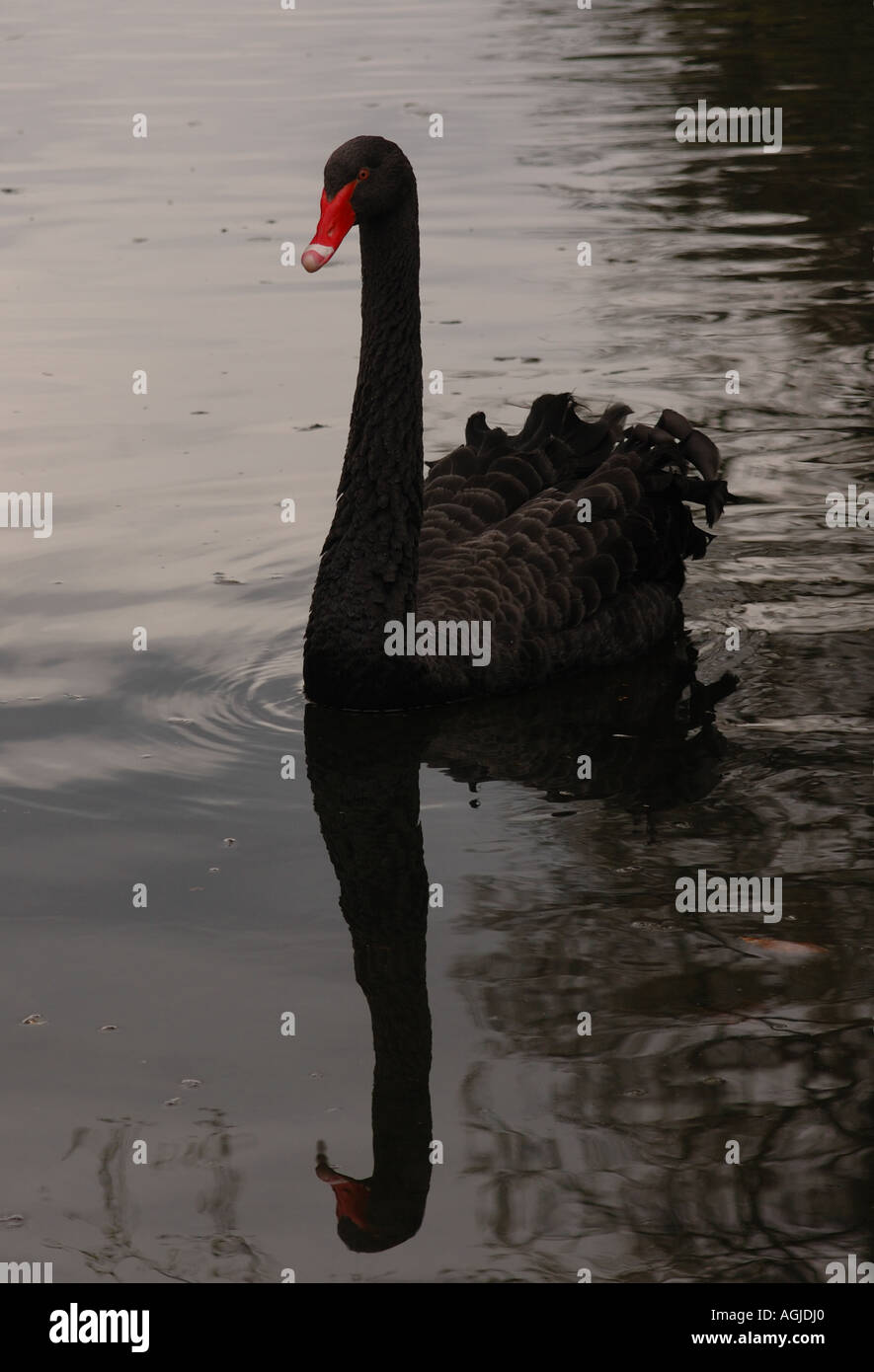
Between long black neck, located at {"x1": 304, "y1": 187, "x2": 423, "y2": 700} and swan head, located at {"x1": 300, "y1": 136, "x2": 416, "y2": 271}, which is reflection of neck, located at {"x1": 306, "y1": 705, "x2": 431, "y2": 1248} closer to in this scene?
long black neck, located at {"x1": 304, "y1": 187, "x2": 423, "y2": 700}

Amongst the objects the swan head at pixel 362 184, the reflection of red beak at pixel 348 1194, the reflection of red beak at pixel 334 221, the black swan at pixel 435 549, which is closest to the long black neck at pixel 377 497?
the black swan at pixel 435 549

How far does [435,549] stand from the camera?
691cm

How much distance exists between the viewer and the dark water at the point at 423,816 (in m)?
4.03

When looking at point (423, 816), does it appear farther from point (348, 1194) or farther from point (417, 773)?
point (348, 1194)

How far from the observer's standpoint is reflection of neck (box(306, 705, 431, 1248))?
162 inches

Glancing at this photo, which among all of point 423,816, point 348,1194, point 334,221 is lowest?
point 348,1194

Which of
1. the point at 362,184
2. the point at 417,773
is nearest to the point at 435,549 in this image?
the point at 417,773

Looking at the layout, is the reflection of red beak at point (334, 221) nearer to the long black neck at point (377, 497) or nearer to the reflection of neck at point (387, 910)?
the long black neck at point (377, 497)

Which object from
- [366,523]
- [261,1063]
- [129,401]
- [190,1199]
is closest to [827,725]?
[366,523]

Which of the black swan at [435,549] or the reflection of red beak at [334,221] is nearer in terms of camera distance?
the reflection of red beak at [334,221]

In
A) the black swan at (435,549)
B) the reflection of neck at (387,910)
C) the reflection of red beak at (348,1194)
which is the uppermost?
the black swan at (435,549)

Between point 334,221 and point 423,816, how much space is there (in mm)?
1757

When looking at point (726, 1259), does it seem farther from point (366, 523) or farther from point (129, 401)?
point (129, 401)

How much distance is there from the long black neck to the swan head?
19 centimetres
